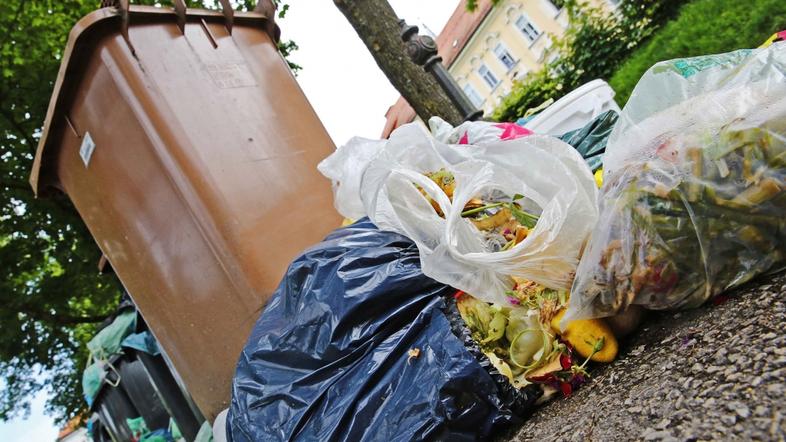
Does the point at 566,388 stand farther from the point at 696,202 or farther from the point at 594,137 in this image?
the point at 594,137

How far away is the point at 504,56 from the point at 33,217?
17.8m

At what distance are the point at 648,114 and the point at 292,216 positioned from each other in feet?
5.75

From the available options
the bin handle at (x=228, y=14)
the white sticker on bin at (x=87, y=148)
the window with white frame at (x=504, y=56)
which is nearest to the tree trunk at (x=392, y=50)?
the bin handle at (x=228, y=14)

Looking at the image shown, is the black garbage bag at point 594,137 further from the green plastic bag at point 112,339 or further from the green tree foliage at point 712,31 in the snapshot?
the green plastic bag at point 112,339

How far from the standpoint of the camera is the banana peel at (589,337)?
1258 millimetres

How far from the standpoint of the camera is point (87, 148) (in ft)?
9.27

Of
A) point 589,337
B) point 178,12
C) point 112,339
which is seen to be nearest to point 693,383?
point 589,337

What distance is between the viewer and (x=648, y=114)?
132cm

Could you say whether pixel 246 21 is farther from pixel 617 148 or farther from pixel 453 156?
pixel 617 148

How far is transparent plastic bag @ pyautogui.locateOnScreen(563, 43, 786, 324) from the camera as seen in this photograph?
3.34ft

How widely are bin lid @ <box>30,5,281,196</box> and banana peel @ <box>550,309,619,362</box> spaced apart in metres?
2.51

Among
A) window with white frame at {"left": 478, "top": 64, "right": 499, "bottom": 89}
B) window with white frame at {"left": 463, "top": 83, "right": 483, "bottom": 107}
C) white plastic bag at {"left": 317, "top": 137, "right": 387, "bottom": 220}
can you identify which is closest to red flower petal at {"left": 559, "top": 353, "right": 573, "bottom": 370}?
white plastic bag at {"left": 317, "top": 137, "right": 387, "bottom": 220}

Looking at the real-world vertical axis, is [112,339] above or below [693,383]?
above

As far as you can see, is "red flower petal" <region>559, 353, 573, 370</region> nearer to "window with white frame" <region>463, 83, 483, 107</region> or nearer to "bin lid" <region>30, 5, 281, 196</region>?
"bin lid" <region>30, 5, 281, 196</region>
